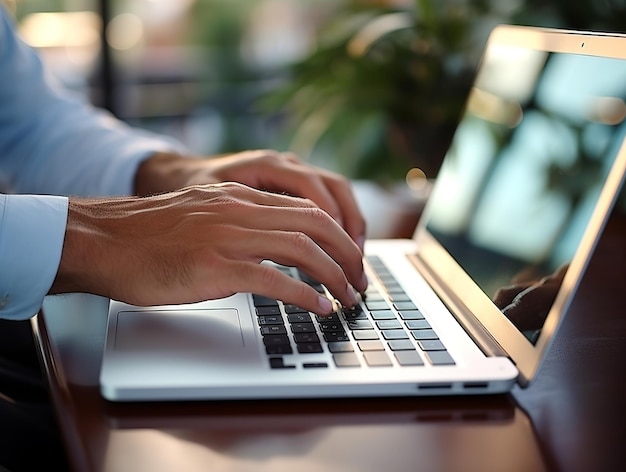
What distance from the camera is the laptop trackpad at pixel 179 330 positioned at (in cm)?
56

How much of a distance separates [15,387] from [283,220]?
0.30 metres

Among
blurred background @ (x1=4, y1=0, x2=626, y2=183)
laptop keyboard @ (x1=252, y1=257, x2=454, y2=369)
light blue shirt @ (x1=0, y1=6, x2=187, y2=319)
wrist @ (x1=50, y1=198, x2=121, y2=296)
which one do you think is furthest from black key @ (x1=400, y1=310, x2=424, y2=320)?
blurred background @ (x1=4, y1=0, x2=626, y2=183)

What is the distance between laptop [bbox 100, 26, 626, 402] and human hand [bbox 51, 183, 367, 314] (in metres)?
0.03

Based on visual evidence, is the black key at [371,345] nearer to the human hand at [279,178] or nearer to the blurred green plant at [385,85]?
the human hand at [279,178]

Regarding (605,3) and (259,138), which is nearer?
(605,3)

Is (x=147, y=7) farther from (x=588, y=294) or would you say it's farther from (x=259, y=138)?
(x=588, y=294)

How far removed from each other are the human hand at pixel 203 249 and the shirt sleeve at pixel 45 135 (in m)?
0.42

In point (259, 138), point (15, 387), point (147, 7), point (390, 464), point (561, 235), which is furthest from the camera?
point (259, 138)

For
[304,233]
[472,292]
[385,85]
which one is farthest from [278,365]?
[385,85]

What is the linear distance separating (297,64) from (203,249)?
3.42 feet

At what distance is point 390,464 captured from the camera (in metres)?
0.45

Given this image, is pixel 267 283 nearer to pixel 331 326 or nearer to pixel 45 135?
pixel 331 326

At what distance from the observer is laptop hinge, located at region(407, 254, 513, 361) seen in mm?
586

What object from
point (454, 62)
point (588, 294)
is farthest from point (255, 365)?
point (454, 62)
